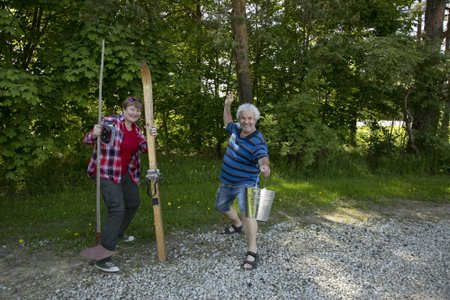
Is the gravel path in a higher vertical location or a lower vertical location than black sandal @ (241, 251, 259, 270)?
lower

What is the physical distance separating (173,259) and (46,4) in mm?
5404

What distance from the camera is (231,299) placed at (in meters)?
3.98

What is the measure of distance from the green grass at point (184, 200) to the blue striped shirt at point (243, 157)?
1.54 m

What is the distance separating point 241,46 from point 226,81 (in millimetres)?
1921

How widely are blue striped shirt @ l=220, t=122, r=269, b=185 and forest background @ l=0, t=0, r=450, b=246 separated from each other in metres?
3.09

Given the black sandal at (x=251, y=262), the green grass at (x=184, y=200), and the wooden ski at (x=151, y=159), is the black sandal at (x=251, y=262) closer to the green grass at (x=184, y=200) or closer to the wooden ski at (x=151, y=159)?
the wooden ski at (x=151, y=159)

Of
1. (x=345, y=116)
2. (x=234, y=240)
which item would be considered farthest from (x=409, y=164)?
(x=234, y=240)

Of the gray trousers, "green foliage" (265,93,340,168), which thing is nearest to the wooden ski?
the gray trousers

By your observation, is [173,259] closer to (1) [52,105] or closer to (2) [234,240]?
(2) [234,240]

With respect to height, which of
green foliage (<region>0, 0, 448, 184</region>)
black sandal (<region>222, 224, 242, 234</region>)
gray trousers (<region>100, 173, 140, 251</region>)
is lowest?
black sandal (<region>222, 224, 242, 234</region>)

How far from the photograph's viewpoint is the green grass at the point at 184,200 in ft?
19.3

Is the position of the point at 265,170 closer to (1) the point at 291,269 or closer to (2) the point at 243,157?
(2) the point at 243,157

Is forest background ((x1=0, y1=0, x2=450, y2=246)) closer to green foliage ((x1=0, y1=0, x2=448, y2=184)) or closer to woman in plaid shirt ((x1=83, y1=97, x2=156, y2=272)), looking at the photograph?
green foliage ((x1=0, y1=0, x2=448, y2=184))

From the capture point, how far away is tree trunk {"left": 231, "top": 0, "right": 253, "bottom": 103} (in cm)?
943
